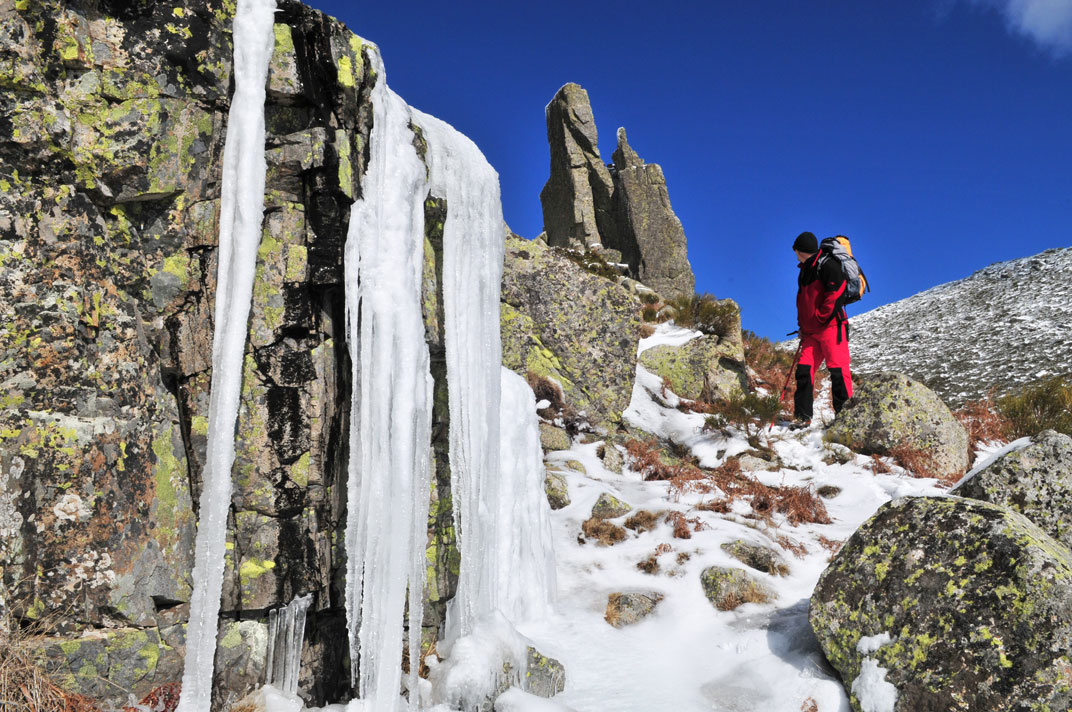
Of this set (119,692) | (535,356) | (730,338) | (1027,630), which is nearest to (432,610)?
(119,692)

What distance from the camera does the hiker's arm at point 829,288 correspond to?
9164mm

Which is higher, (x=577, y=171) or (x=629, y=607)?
(x=577, y=171)

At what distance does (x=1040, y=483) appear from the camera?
14.8ft

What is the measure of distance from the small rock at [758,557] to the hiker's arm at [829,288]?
16.5 ft

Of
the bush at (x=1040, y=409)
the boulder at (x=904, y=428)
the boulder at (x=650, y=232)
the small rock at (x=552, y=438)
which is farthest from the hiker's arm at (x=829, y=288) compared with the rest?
the boulder at (x=650, y=232)

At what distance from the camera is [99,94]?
3.17 metres

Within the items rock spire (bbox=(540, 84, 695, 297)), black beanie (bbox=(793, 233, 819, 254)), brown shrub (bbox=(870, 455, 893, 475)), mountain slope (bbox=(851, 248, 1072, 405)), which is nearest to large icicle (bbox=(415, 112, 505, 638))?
brown shrub (bbox=(870, 455, 893, 475))

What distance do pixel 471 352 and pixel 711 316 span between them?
880 centimetres

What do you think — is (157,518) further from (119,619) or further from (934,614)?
(934,614)

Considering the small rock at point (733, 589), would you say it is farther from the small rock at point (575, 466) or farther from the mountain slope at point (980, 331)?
the mountain slope at point (980, 331)

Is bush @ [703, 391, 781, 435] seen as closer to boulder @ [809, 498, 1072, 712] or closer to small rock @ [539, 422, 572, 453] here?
small rock @ [539, 422, 572, 453]

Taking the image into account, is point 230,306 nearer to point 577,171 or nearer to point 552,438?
point 552,438

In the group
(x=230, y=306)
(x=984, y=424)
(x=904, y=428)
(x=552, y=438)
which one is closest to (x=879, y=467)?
(x=904, y=428)

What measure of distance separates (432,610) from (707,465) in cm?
598
